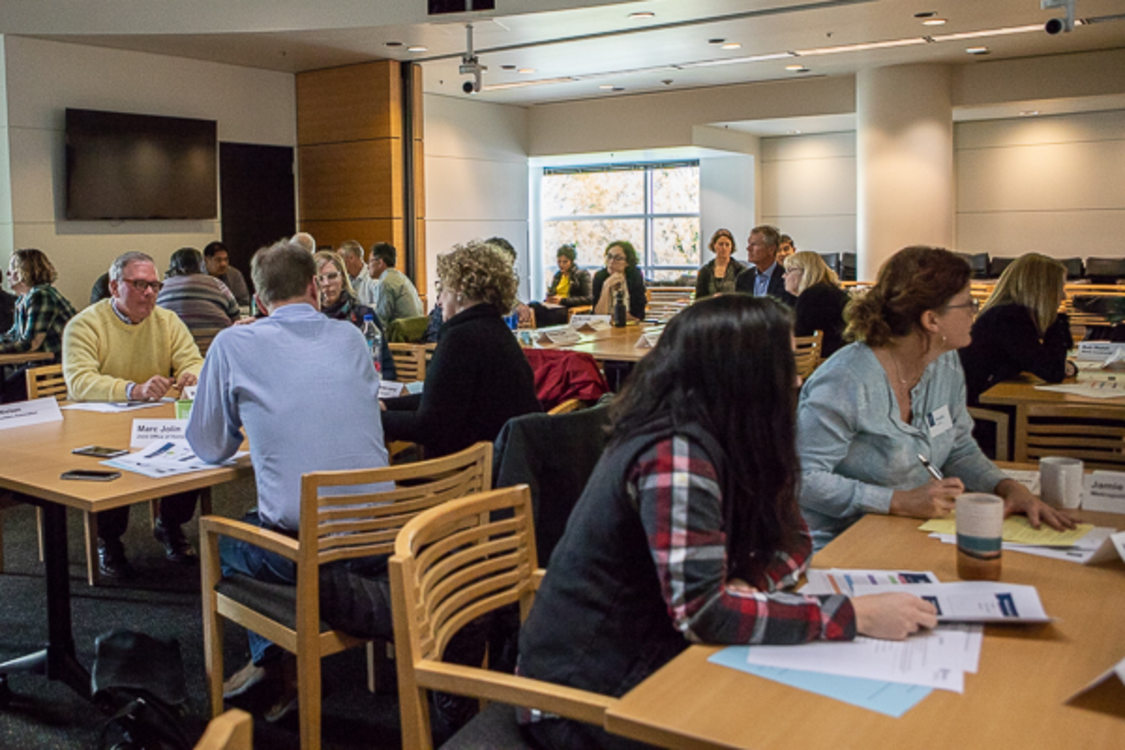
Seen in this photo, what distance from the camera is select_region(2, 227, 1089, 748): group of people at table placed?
153 cm

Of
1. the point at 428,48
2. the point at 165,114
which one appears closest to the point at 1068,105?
the point at 428,48

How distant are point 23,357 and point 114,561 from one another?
2596mm

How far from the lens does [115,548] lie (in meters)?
4.24

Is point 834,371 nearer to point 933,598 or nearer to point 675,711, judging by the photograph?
point 933,598

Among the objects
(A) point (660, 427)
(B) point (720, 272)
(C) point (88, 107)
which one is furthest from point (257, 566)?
(C) point (88, 107)

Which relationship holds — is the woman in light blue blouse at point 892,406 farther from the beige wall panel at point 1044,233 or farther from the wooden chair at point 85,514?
the beige wall panel at point 1044,233

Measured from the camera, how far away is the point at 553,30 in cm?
877

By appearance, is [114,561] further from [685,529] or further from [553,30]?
[553,30]

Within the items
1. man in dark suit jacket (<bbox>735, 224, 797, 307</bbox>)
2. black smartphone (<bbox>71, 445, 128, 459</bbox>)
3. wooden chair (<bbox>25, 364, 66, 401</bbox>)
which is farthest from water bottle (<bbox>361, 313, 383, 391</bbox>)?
man in dark suit jacket (<bbox>735, 224, 797, 307</bbox>)

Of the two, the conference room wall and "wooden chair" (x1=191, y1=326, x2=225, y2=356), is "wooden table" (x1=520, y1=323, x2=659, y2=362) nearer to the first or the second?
"wooden chair" (x1=191, y1=326, x2=225, y2=356)

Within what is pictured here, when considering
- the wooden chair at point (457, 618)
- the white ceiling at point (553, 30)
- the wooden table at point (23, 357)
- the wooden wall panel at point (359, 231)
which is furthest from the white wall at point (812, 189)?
the wooden chair at point (457, 618)

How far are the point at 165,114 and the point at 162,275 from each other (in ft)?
4.73

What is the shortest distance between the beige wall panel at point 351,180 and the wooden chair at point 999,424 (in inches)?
263

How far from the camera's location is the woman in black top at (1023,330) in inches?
171
